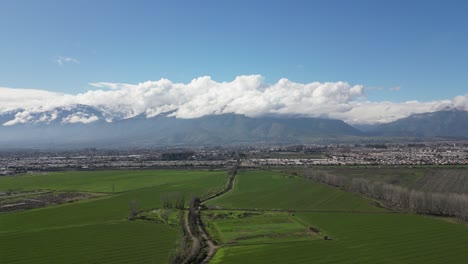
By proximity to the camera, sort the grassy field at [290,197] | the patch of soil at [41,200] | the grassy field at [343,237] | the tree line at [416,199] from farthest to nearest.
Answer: the patch of soil at [41,200], the grassy field at [290,197], the tree line at [416,199], the grassy field at [343,237]

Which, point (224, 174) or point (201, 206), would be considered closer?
point (201, 206)

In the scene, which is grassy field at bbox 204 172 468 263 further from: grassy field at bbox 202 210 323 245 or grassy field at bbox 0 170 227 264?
grassy field at bbox 0 170 227 264

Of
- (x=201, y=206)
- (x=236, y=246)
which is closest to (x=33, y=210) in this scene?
(x=201, y=206)

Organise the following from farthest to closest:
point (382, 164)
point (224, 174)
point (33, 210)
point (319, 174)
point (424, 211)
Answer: point (382, 164), point (224, 174), point (319, 174), point (33, 210), point (424, 211)

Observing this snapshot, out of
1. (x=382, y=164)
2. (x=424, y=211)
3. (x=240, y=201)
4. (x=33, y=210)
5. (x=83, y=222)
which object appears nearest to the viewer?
(x=83, y=222)

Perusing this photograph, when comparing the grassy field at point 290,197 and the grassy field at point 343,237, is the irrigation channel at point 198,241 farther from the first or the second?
the grassy field at point 290,197

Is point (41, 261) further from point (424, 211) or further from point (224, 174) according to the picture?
point (224, 174)

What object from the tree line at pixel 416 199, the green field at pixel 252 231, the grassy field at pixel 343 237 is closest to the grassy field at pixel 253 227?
the grassy field at pixel 343 237

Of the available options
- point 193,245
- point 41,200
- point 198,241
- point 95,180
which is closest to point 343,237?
point 198,241
